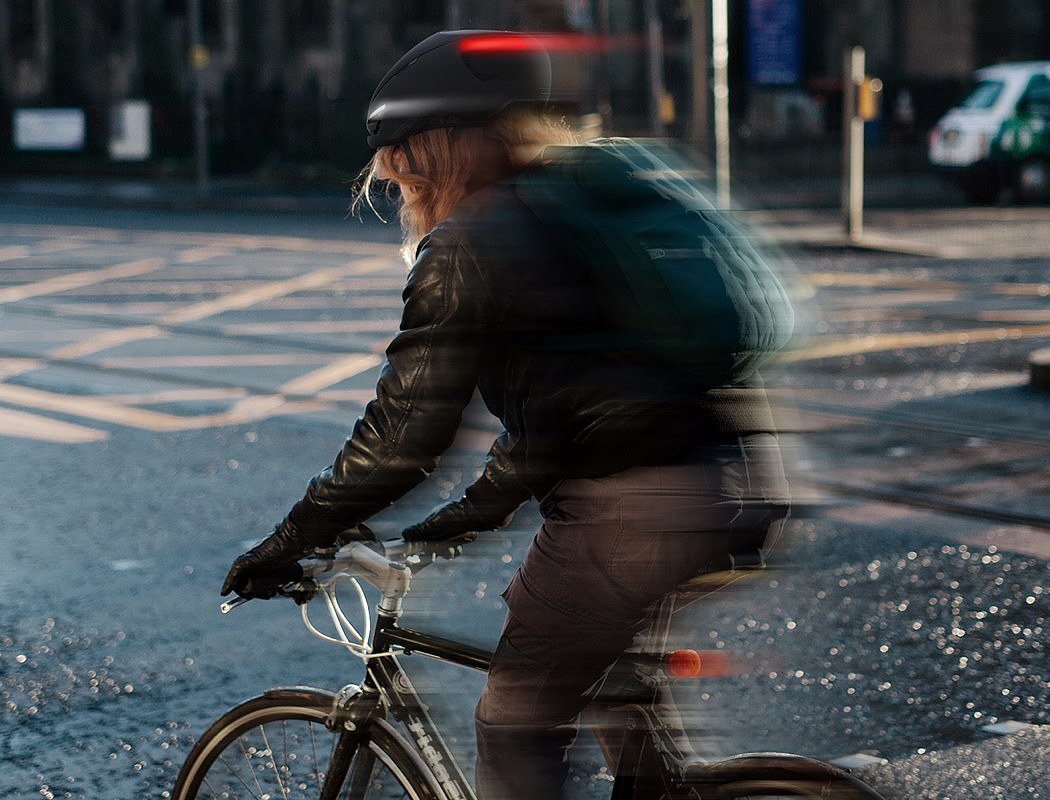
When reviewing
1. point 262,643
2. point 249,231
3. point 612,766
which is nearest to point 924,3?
point 249,231

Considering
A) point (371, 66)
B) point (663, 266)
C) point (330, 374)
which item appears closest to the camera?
point (663, 266)

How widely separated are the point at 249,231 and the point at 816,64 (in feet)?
57.1

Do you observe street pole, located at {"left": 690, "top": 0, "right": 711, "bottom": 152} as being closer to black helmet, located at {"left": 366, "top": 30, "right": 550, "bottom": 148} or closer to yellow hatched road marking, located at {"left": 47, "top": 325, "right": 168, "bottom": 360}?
yellow hatched road marking, located at {"left": 47, "top": 325, "right": 168, "bottom": 360}

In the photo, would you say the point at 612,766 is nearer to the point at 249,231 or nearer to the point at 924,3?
the point at 249,231

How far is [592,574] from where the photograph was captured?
7.74 feet

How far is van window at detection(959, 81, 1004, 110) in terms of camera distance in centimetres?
2508

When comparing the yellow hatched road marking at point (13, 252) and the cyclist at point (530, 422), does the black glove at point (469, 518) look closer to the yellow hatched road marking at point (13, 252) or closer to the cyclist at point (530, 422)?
the cyclist at point (530, 422)

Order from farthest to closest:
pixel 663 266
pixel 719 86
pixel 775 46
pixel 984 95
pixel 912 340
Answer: pixel 775 46, pixel 984 95, pixel 719 86, pixel 912 340, pixel 663 266

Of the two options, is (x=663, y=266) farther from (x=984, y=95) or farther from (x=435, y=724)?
(x=984, y=95)

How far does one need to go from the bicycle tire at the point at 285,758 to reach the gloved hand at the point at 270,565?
235 millimetres

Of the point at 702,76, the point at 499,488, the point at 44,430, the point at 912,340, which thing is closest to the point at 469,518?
the point at 499,488

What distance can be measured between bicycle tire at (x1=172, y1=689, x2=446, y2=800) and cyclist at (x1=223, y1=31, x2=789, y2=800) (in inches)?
7.7

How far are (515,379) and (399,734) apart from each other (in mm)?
646

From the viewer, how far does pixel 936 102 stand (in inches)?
1326
